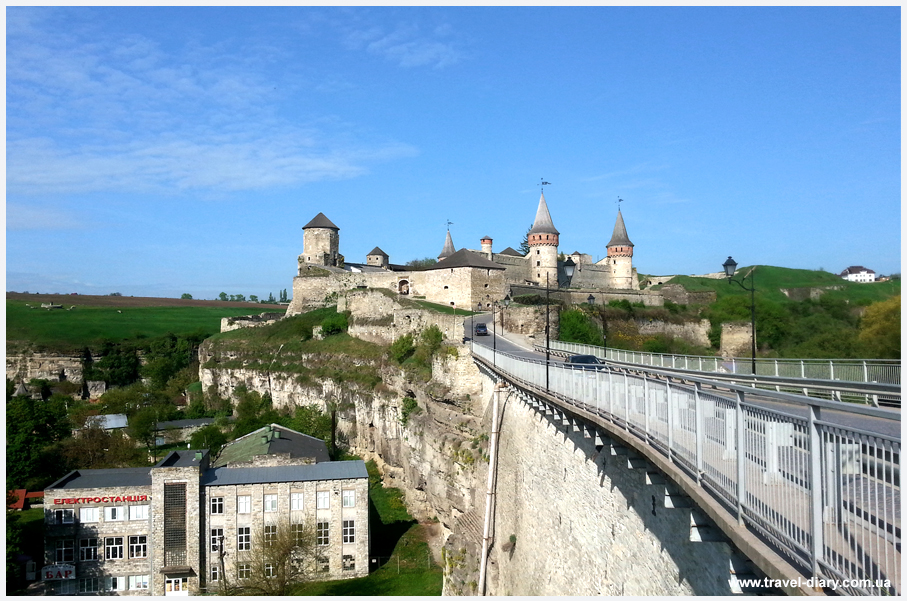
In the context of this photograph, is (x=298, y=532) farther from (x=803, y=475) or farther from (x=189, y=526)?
(x=803, y=475)

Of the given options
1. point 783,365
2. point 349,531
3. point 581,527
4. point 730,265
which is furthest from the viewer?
point 349,531

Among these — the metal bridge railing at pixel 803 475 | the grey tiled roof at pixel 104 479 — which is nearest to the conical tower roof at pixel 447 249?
the grey tiled roof at pixel 104 479

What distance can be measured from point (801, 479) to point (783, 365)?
17.8 meters

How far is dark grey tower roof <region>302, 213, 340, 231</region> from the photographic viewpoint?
78188 millimetres

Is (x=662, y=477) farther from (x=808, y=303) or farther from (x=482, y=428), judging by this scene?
(x=808, y=303)

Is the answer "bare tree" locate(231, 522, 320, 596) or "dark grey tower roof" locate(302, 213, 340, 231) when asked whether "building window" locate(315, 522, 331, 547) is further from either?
"dark grey tower roof" locate(302, 213, 340, 231)

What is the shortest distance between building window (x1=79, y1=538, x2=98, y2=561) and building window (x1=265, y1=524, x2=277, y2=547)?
21.7 ft

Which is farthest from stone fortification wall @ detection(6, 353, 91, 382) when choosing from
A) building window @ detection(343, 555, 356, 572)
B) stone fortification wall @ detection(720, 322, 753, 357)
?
stone fortification wall @ detection(720, 322, 753, 357)

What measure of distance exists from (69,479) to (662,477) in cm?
2970

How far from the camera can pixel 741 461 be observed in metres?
5.72

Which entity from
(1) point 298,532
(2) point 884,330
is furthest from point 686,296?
(1) point 298,532

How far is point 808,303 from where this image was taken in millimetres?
65125

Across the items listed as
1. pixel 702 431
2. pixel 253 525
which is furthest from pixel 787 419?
pixel 253 525

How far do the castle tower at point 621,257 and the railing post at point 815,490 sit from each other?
3093 inches
